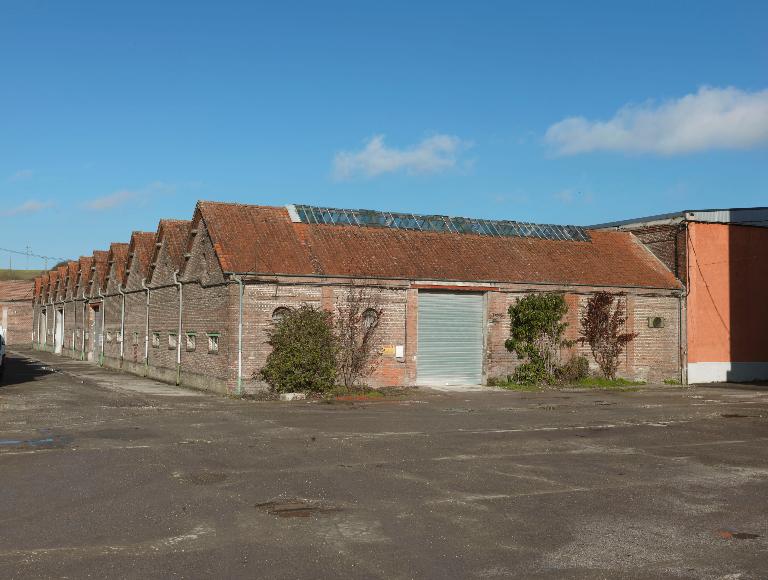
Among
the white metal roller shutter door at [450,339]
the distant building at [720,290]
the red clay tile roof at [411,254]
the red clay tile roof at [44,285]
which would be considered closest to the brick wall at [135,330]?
the red clay tile roof at [411,254]

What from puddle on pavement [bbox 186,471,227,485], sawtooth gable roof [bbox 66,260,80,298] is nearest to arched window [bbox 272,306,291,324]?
puddle on pavement [bbox 186,471,227,485]

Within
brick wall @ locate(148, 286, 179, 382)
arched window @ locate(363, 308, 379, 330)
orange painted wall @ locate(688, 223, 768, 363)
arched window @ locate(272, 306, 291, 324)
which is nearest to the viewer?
arched window @ locate(272, 306, 291, 324)

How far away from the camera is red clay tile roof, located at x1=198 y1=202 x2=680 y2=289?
2552 centimetres

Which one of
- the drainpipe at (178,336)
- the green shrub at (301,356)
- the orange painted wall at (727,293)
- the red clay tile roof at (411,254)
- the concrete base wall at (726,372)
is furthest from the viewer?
the orange painted wall at (727,293)

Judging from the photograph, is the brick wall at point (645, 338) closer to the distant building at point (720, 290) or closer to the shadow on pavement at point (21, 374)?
the distant building at point (720, 290)

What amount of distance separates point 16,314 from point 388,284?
61907mm

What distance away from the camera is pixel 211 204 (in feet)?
88.4

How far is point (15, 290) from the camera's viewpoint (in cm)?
7719

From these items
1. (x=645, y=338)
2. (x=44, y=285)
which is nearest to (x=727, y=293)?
(x=645, y=338)

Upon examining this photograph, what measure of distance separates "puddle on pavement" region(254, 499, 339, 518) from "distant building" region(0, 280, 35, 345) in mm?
73984

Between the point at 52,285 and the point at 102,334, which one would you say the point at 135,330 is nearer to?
the point at 102,334

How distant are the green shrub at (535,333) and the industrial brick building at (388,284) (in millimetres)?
474

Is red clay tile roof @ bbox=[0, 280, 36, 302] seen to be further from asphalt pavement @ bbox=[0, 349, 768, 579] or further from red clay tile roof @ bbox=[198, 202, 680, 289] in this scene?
asphalt pavement @ bbox=[0, 349, 768, 579]

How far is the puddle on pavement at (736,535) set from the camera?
26.3ft
